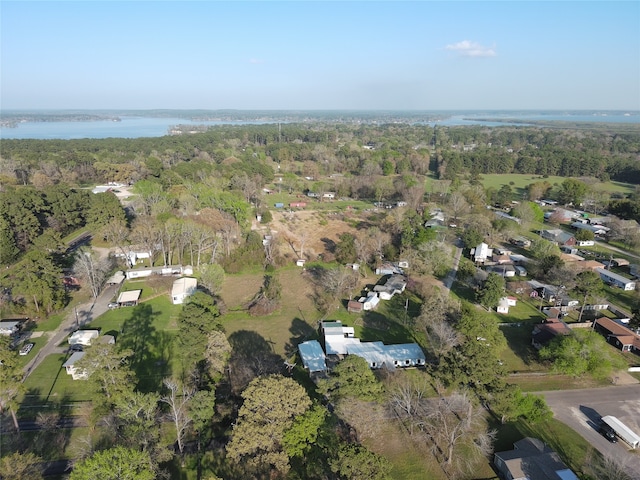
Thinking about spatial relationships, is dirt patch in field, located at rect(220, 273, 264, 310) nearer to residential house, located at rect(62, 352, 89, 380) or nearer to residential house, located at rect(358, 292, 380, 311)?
residential house, located at rect(358, 292, 380, 311)

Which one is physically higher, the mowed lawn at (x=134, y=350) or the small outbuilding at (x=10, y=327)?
the small outbuilding at (x=10, y=327)

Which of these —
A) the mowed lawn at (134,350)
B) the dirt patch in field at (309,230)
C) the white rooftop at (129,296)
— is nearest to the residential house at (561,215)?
the dirt patch in field at (309,230)

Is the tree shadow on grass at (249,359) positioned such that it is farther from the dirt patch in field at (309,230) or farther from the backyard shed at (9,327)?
the dirt patch in field at (309,230)

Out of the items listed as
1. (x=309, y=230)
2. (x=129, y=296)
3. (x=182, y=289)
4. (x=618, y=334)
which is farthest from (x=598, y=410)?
(x=309, y=230)

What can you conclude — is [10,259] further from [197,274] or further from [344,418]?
[344,418]

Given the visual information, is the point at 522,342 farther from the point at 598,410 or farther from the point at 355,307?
the point at 355,307

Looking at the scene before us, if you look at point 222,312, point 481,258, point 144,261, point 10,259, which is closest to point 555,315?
point 481,258

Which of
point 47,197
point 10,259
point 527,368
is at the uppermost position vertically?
point 47,197
